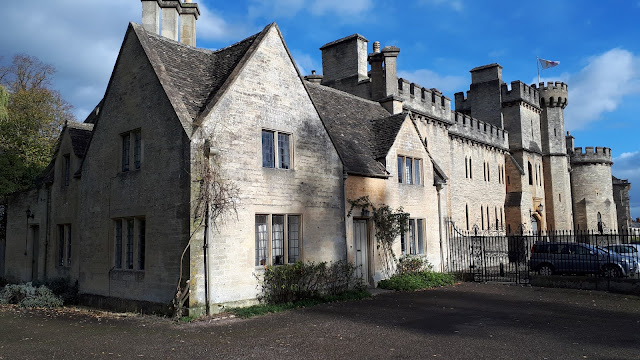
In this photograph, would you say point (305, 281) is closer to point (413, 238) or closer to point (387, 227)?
point (387, 227)

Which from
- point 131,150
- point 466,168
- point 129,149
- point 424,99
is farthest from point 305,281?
point 466,168

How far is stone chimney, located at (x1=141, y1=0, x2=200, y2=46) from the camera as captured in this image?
1723 centimetres

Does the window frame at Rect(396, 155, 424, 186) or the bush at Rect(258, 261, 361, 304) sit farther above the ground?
the window frame at Rect(396, 155, 424, 186)

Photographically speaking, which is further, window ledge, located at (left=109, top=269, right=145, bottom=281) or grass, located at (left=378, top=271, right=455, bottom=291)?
grass, located at (left=378, top=271, right=455, bottom=291)

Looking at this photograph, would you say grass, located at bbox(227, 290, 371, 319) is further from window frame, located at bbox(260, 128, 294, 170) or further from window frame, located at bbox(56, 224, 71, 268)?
window frame, located at bbox(56, 224, 71, 268)

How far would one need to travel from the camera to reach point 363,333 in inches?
389

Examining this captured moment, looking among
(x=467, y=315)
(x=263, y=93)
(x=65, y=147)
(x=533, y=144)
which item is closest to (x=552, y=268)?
(x=467, y=315)

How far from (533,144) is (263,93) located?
3477 cm

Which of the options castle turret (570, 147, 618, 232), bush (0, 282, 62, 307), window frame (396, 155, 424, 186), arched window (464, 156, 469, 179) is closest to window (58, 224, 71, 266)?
bush (0, 282, 62, 307)

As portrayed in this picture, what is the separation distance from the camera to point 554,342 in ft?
29.3

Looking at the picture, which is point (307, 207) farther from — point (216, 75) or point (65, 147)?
point (65, 147)

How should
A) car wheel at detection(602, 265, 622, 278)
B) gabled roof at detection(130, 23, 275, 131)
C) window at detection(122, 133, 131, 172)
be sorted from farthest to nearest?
car wheel at detection(602, 265, 622, 278) → window at detection(122, 133, 131, 172) → gabled roof at detection(130, 23, 275, 131)

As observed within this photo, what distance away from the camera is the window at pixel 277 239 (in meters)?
13.5

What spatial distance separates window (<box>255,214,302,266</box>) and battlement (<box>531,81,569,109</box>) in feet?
125
